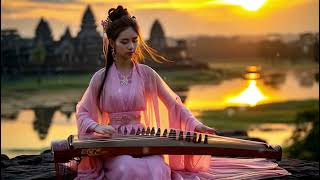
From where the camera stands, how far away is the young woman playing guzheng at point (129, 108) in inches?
125

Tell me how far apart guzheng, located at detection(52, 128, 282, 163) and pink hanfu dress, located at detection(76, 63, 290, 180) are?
49 millimetres

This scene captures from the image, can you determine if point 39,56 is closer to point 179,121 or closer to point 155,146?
point 179,121

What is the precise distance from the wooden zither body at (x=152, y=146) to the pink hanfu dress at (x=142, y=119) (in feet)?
0.16

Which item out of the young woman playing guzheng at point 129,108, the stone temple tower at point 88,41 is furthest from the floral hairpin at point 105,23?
the stone temple tower at point 88,41

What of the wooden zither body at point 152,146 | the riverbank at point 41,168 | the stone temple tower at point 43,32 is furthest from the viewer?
the stone temple tower at point 43,32

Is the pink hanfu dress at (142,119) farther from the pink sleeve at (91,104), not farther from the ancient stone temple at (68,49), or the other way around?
the ancient stone temple at (68,49)

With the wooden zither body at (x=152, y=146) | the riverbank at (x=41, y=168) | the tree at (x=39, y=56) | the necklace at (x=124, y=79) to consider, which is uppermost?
the tree at (x=39, y=56)

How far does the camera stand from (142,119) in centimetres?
335

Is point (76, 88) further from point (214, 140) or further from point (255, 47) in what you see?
point (214, 140)

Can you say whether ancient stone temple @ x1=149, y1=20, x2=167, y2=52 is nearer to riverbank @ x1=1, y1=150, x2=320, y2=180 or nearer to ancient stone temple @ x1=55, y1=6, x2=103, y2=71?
ancient stone temple @ x1=55, y1=6, x2=103, y2=71

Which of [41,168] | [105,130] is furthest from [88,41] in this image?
[105,130]

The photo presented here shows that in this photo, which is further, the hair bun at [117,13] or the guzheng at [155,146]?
the hair bun at [117,13]

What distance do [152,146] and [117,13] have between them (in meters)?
0.62

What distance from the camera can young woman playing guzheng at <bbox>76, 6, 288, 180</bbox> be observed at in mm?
3168
